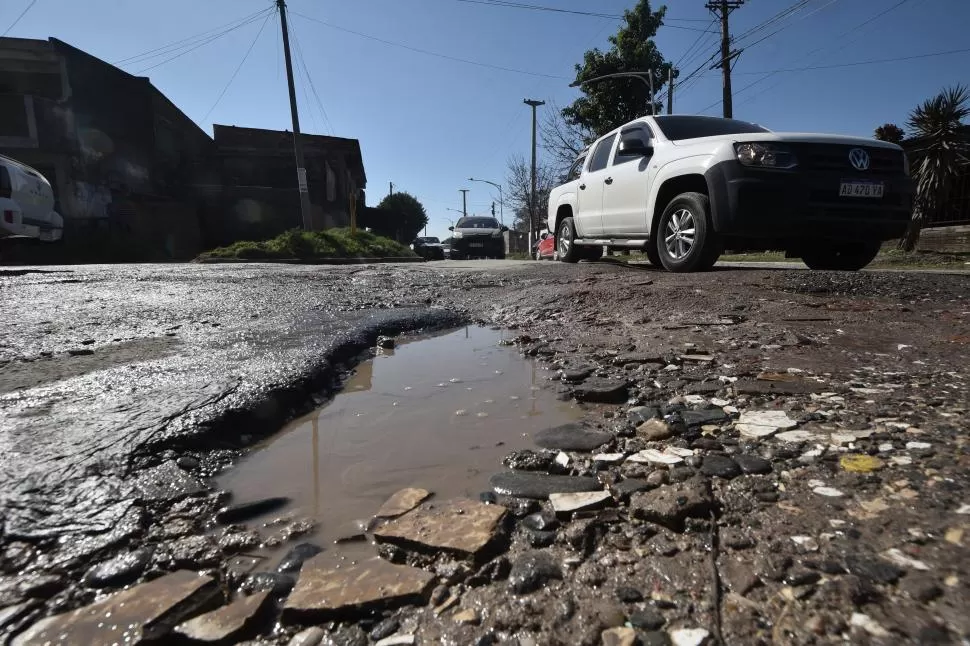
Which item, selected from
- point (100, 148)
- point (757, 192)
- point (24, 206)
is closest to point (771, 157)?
point (757, 192)

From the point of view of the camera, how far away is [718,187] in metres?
4.43

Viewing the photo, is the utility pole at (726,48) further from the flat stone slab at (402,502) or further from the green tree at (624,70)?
the flat stone slab at (402,502)

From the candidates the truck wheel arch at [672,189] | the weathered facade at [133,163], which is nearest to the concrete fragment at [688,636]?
the truck wheel arch at [672,189]

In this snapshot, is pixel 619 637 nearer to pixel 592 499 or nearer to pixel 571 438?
pixel 592 499

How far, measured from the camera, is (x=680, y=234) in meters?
5.03

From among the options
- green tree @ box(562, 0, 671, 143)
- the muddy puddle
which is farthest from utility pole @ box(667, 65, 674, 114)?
the muddy puddle

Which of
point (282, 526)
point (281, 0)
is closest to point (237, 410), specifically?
point (282, 526)

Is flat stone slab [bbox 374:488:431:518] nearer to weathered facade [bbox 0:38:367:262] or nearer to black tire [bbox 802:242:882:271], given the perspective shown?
black tire [bbox 802:242:882:271]

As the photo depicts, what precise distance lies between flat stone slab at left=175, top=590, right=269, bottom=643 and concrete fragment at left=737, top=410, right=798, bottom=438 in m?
1.30

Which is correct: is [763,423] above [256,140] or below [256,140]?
below

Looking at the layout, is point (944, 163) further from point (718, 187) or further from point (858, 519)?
point (858, 519)

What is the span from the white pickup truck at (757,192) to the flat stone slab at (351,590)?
4.13m

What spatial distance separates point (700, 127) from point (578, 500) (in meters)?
5.23

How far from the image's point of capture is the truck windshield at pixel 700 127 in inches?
212
